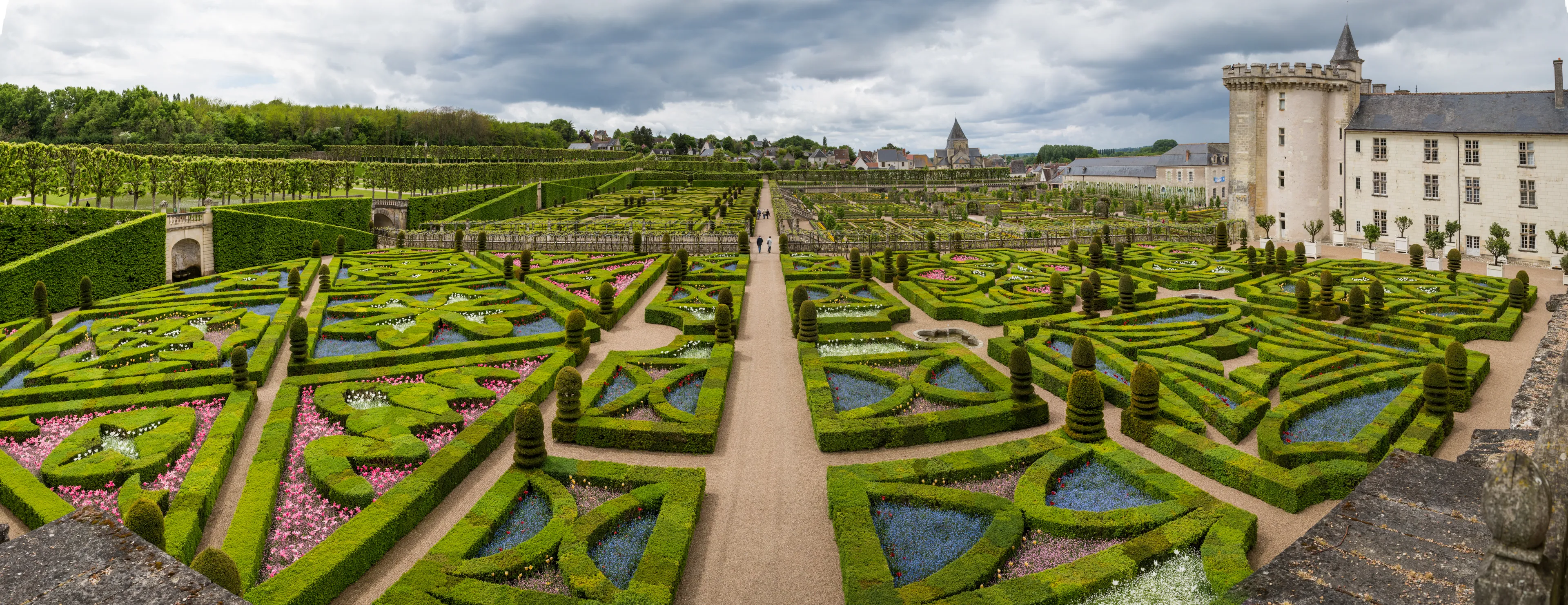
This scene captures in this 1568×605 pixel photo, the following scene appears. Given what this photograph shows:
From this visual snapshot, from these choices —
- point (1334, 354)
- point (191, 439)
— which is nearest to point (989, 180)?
point (1334, 354)

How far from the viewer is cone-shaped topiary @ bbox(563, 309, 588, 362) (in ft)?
73.9

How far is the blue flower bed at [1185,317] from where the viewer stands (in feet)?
87.5

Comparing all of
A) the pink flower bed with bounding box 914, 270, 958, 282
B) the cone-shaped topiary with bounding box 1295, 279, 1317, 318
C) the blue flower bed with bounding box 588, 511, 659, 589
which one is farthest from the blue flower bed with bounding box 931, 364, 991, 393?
the cone-shaped topiary with bounding box 1295, 279, 1317, 318

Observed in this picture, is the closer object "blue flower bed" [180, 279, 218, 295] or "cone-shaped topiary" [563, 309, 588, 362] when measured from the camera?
"cone-shaped topiary" [563, 309, 588, 362]

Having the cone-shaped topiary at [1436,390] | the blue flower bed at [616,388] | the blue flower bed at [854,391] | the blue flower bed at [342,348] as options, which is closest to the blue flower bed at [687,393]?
the blue flower bed at [616,388]

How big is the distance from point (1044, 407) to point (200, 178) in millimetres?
51694

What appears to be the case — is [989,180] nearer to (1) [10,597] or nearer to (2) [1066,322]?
(2) [1066,322]

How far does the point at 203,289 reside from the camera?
111 feet

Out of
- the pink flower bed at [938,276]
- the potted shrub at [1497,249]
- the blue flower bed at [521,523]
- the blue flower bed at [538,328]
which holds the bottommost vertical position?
the blue flower bed at [521,523]

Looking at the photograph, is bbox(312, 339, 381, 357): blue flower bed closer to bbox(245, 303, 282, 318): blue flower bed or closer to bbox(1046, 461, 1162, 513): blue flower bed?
bbox(245, 303, 282, 318): blue flower bed

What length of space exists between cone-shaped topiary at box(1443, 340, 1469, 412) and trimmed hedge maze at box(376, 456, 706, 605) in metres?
16.1

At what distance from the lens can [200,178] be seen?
48469 mm

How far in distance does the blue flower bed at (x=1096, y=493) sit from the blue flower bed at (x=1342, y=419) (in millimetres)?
4025

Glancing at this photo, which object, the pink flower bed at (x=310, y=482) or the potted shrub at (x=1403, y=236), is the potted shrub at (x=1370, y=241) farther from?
the pink flower bed at (x=310, y=482)
